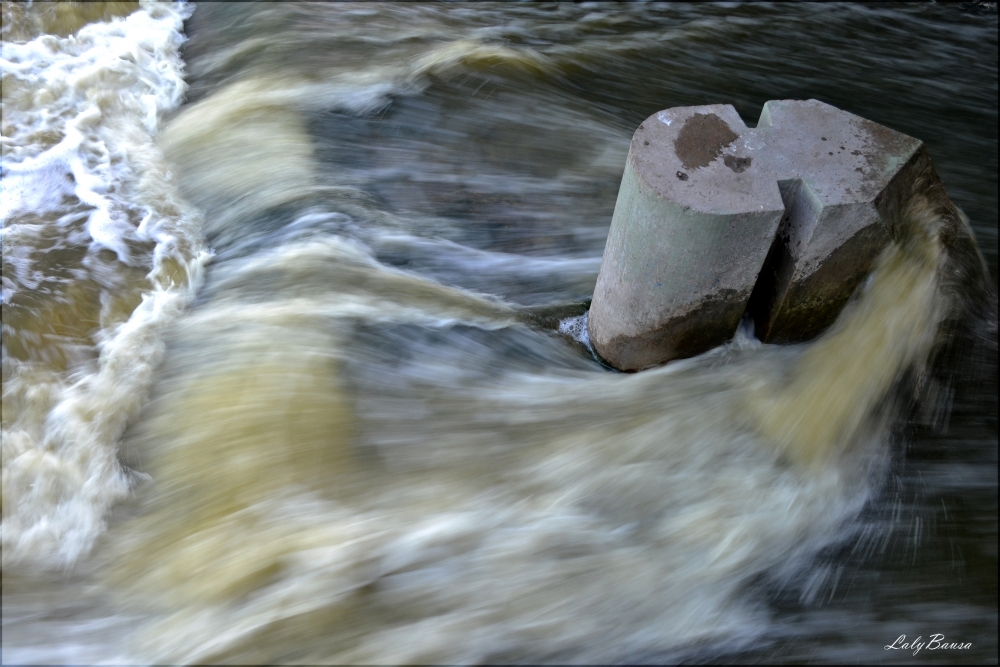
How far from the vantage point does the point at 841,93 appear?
18.3ft

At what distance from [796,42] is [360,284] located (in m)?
4.36

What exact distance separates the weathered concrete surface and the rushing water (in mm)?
289

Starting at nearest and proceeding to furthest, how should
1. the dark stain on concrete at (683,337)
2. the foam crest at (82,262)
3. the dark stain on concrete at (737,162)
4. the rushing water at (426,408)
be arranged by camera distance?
1. the rushing water at (426,408)
2. the dark stain on concrete at (737,162)
3. the foam crest at (82,262)
4. the dark stain on concrete at (683,337)

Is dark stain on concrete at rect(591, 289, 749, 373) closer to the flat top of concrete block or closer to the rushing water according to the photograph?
the rushing water

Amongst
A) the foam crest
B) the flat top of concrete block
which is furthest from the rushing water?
the flat top of concrete block

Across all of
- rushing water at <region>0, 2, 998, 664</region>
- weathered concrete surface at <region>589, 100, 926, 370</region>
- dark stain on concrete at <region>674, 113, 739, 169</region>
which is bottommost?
rushing water at <region>0, 2, 998, 664</region>

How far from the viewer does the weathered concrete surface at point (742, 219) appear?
2885 mm

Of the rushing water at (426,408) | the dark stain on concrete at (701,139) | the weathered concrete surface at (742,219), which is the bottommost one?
the rushing water at (426,408)

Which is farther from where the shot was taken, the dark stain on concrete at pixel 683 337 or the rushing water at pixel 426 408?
the dark stain on concrete at pixel 683 337

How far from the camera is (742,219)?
2.84m

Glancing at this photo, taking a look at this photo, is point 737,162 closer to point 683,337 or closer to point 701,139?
point 701,139

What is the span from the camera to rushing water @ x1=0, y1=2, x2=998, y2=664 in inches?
110

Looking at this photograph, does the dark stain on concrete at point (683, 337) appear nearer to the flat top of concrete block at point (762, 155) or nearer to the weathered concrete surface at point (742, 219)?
the weathered concrete surface at point (742, 219)

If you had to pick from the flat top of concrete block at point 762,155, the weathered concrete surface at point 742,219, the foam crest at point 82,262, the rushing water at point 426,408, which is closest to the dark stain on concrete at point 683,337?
the weathered concrete surface at point 742,219
